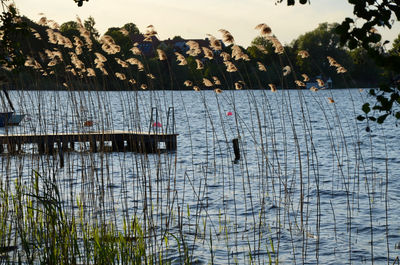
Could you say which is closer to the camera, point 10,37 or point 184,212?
point 10,37

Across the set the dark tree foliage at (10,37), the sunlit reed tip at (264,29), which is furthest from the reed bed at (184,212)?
the dark tree foliage at (10,37)

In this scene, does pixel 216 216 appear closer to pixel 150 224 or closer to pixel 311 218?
pixel 311 218

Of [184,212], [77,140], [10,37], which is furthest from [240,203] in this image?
[10,37]

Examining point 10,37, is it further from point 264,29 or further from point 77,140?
point 77,140

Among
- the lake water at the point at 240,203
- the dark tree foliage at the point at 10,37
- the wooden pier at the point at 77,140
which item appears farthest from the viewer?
the wooden pier at the point at 77,140

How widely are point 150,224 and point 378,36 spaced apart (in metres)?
3.88

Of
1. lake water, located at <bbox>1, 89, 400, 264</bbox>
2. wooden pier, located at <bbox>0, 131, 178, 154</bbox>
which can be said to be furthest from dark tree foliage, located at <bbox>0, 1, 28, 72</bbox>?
lake water, located at <bbox>1, 89, 400, 264</bbox>

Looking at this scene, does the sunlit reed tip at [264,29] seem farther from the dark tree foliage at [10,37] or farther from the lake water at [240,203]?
the dark tree foliage at [10,37]

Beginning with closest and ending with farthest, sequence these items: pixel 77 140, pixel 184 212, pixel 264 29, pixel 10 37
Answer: pixel 10 37
pixel 264 29
pixel 184 212
pixel 77 140

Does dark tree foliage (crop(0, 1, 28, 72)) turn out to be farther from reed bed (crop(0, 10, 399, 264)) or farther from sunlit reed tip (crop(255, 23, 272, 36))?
sunlit reed tip (crop(255, 23, 272, 36))

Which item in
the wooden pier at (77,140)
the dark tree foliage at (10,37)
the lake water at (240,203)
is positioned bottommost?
the lake water at (240,203)

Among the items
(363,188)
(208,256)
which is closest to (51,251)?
(208,256)

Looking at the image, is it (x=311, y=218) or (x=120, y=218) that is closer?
(x=120, y=218)

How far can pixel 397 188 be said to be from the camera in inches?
536
